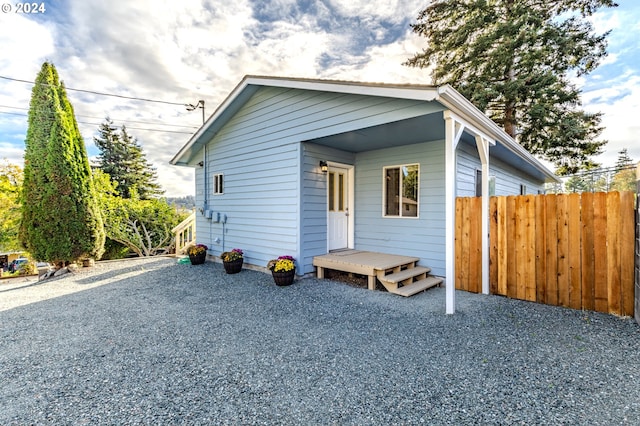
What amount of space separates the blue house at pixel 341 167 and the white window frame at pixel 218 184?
21 cm

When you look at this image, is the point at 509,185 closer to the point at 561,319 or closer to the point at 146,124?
the point at 561,319

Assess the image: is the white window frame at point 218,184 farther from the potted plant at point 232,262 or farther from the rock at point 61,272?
the rock at point 61,272

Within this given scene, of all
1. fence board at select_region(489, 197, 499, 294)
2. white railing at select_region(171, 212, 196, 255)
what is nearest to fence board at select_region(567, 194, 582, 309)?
fence board at select_region(489, 197, 499, 294)

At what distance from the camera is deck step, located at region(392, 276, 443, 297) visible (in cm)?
469

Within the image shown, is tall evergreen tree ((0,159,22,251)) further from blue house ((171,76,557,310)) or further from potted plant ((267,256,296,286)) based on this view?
potted plant ((267,256,296,286))

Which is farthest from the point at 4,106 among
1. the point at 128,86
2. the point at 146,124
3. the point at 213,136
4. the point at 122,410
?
the point at 122,410

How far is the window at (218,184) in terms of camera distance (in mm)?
7988

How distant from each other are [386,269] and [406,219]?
1.48 m

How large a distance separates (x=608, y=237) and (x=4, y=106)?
17402 mm

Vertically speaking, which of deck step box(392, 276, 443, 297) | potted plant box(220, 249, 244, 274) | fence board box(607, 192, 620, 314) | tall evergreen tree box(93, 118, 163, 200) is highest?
tall evergreen tree box(93, 118, 163, 200)

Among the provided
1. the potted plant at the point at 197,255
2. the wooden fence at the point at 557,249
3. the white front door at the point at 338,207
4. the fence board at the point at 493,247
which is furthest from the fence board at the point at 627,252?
the potted plant at the point at 197,255

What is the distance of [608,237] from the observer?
381 cm

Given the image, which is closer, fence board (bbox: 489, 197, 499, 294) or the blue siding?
fence board (bbox: 489, 197, 499, 294)

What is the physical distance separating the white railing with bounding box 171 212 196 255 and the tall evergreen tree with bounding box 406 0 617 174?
451 inches
